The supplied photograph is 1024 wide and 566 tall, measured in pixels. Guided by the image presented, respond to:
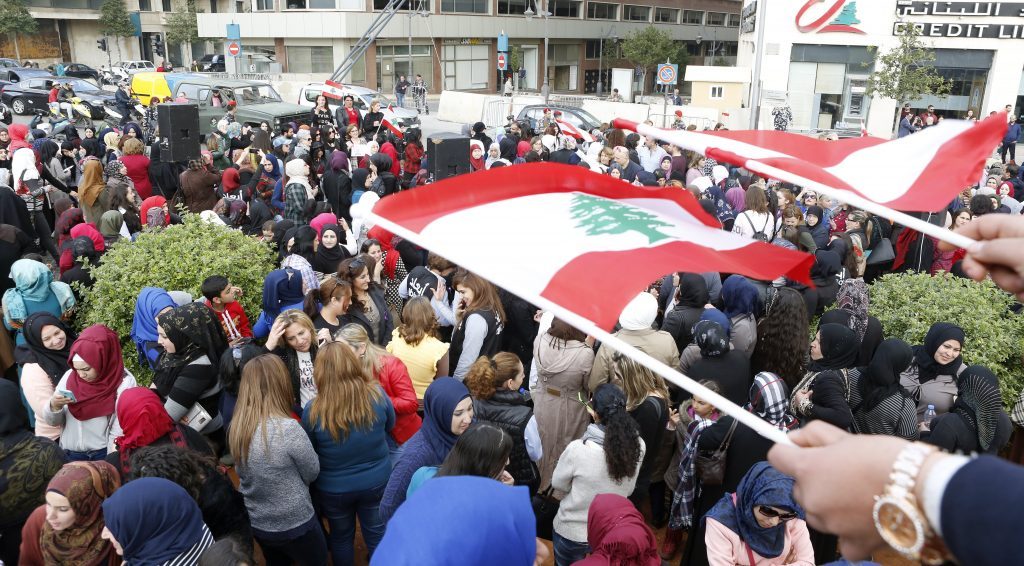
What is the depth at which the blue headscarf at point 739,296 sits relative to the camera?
5.89 metres

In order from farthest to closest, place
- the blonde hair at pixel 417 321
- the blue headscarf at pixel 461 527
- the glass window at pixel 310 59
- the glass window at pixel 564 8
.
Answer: the glass window at pixel 564 8 < the glass window at pixel 310 59 < the blonde hair at pixel 417 321 < the blue headscarf at pixel 461 527

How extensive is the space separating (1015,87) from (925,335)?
2681cm

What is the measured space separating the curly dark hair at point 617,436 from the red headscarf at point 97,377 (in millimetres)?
2974

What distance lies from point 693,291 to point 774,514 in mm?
2741

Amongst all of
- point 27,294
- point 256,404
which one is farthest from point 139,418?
point 27,294

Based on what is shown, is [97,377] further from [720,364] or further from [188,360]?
[720,364]

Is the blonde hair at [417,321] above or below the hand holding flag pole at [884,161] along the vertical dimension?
below

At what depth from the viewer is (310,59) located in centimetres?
4516

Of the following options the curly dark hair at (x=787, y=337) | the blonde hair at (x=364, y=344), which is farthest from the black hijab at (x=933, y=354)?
the blonde hair at (x=364, y=344)

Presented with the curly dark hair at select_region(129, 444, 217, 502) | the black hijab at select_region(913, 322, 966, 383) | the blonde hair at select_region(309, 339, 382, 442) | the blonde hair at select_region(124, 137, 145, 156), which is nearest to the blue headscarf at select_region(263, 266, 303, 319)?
the blonde hair at select_region(309, 339, 382, 442)

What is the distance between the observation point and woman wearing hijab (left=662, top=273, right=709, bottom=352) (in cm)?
607

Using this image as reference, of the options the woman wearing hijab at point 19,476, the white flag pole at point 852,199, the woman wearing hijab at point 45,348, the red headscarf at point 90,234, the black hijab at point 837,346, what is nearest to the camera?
the white flag pole at point 852,199

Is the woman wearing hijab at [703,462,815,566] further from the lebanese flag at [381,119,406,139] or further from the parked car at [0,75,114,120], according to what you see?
the parked car at [0,75,114,120]

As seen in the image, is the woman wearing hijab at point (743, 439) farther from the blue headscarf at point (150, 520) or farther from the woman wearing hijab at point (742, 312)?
the blue headscarf at point (150, 520)
